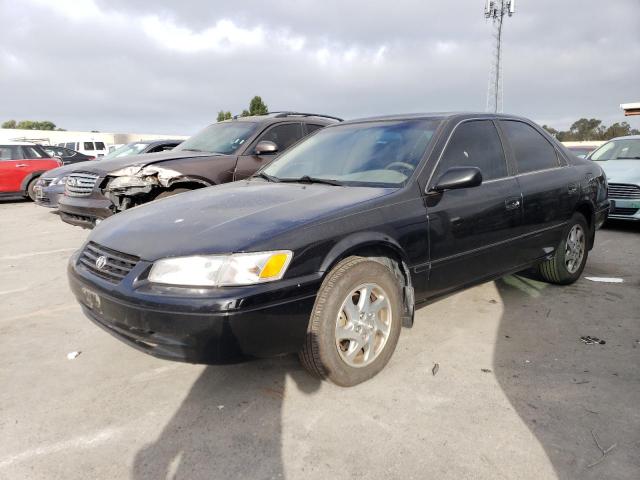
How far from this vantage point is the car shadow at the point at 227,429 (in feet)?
6.46

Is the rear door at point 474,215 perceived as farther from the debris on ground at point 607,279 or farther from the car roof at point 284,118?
the car roof at point 284,118

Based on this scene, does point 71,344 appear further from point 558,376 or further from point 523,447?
point 558,376

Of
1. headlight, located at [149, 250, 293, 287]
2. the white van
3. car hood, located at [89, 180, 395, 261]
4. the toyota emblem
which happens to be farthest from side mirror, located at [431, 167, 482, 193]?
the white van

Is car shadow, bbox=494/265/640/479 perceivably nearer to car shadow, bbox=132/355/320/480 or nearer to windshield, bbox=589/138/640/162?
car shadow, bbox=132/355/320/480

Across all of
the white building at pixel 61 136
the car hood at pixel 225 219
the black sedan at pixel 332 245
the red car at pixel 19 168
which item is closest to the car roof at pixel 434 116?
the black sedan at pixel 332 245

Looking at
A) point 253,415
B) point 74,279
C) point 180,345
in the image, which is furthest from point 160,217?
point 253,415

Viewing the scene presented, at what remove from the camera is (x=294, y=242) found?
2285 millimetres

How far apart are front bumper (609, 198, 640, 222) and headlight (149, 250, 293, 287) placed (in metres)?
6.88

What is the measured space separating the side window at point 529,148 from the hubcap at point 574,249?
67 cm

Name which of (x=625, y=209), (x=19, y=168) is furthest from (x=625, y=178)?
(x=19, y=168)

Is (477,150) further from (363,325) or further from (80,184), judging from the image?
(80,184)

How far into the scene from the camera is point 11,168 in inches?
480

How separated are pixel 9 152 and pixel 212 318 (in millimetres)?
13148

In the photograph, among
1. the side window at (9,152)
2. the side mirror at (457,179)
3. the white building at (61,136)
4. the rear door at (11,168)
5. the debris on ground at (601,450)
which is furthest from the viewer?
the white building at (61,136)
